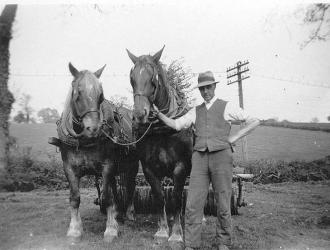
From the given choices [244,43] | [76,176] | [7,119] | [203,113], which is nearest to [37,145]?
[7,119]

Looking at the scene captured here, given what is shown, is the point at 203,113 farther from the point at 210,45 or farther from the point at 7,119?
the point at 7,119

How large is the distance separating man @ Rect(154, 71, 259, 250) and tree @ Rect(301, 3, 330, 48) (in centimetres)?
251

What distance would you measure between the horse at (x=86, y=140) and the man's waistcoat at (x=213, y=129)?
143 cm

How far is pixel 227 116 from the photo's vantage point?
171 inches

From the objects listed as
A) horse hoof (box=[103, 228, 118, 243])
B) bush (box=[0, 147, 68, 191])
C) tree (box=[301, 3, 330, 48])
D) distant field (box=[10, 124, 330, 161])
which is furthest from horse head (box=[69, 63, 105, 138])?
bush (box=[0, 147, 68, 191])

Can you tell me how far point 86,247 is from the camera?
4688mm

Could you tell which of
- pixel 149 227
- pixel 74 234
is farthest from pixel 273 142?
pixel 74 234

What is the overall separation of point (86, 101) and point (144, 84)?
0.88 meters

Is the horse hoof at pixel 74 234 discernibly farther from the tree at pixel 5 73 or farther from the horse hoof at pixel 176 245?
the tree at pixel 5 73

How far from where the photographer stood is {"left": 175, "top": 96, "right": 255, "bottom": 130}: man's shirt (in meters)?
4.34

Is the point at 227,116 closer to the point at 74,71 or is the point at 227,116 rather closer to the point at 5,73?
the point at 74,71

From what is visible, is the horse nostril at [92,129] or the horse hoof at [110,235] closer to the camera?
the horse nostril at [92,129]

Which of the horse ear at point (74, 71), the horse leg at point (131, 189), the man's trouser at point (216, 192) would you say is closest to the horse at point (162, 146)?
the man's trouser at point (216, 192)

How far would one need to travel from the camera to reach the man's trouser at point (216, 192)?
13.8 feet
